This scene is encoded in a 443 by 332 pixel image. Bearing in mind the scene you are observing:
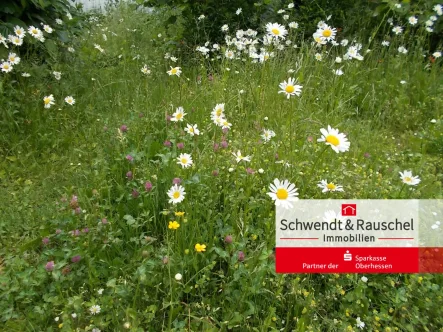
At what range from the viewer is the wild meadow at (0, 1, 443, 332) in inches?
62.7

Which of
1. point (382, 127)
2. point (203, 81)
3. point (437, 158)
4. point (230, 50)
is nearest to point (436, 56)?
point (382, 127)

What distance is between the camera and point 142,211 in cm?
198

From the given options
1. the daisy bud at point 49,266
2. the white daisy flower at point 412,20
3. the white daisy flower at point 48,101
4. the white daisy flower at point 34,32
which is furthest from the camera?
the white daisy flower at point 412,20

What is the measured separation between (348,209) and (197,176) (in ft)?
2.44

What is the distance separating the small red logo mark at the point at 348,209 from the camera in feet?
6.33

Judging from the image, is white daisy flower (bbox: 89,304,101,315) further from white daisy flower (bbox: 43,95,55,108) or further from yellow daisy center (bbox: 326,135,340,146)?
white daisy flower (bbox: 43,95,55,108)


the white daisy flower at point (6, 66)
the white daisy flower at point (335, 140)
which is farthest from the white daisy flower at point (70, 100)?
the white daisy flower at point (335, 140)

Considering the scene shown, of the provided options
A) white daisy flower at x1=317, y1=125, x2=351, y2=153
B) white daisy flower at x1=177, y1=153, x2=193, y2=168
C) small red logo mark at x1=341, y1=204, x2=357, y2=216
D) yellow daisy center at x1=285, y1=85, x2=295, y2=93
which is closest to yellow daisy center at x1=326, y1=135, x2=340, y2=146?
white daisy flower at x1=317, y1=125, x2=351, y2=153

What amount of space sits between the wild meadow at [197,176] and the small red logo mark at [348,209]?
0.09 m

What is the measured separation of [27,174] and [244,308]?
184 cm

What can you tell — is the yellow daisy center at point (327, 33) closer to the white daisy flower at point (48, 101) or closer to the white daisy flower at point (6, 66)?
the white daisy flower at point (48, 101)

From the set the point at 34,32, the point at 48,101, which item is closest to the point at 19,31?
the point at 34,32

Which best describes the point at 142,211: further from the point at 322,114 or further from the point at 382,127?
the point at 382,127

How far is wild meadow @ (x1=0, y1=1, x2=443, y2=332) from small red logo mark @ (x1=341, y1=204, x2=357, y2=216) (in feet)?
0.28
